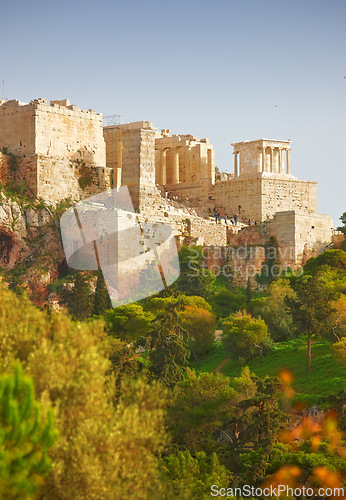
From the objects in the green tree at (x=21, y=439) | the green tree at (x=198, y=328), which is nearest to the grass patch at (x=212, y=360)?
the green tree at (x=198, y=328)

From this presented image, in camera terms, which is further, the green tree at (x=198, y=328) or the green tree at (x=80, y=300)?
the green tree at (x=198, y=328)

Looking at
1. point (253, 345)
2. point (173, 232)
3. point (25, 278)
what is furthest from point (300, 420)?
point (173, 232)

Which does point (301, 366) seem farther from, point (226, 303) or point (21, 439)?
point (21, 439)

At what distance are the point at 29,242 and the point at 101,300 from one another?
7998mm

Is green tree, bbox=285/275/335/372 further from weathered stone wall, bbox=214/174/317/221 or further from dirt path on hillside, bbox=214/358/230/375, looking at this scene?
weathered stone wall, bbox=214/174/317/221

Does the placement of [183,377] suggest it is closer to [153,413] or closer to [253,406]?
[253,406]

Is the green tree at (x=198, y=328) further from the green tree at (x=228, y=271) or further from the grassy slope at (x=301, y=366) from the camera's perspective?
the green tree at (x=228, y=271)

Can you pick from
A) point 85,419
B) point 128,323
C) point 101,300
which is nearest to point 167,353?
point 128,323

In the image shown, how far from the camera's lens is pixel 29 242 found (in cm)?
5416

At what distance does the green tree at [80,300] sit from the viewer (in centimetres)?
4753

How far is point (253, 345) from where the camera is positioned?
150 ft

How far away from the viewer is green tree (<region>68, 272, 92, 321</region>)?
1871 inches

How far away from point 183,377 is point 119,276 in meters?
14.3

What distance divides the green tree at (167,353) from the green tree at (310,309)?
5.56 m
